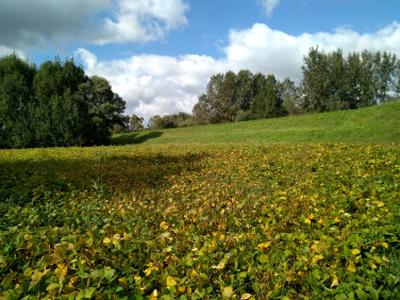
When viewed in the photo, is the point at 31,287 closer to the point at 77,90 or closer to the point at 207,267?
the point at 207,267

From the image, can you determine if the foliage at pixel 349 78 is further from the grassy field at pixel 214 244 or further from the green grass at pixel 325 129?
the grassy field at pixel 214 244

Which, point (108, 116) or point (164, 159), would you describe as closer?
point (164, 159)

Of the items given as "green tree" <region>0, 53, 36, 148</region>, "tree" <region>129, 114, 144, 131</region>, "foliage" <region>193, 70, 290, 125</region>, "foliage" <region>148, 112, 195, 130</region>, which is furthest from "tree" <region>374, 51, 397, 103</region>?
"tree" <region>129, 114, 144, 131</region>

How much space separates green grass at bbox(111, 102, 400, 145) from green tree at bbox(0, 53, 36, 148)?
15101 millimetres

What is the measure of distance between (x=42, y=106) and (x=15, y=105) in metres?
3.06

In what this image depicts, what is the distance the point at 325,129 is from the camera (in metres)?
21.6

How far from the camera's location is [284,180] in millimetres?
6477

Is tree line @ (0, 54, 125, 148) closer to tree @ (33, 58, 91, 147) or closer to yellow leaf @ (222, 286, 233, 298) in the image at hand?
tree @ (33, 58, 91, 147)

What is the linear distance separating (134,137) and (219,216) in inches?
1455

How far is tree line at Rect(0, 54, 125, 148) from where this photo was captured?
2553 centimetres

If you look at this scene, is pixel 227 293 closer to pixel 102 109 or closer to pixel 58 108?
pixel 58 108

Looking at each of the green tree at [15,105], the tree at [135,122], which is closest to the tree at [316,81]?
the green tree at [15,105]

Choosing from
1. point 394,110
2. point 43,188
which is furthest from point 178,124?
point 43,188

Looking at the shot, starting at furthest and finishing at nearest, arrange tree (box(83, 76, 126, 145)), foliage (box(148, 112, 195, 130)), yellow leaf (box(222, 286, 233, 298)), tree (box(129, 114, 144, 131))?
tree (box(129, 114, 144, 131)) < foliage (box(148, 112, 195, 130)) < tree (box(83, 76, 126, 145)) < yellow leaf (box(222, 286, 233, 298))
